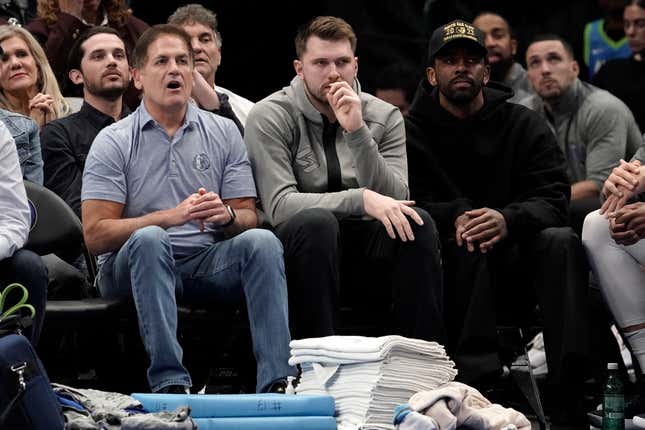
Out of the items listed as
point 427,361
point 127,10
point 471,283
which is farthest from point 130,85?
point 427,361

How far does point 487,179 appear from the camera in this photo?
7.02 metres

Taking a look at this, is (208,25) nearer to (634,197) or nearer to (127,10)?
(127,10)

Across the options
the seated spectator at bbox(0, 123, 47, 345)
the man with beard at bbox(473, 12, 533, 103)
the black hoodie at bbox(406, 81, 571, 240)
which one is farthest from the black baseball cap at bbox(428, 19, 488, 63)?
the seated spectator at bbox(0, 123, 47, 345)

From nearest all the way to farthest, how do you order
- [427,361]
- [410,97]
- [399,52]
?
[427,361], [410,97], [399,52]

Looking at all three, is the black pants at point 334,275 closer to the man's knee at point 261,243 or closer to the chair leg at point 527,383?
the man's knee at point 261,243

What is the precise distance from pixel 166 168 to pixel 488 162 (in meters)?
1.50

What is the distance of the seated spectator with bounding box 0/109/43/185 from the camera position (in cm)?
689

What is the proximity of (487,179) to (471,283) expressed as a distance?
0.67 metres

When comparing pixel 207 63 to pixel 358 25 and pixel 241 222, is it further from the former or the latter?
pixel 358 25

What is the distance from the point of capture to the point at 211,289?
632 centimetres

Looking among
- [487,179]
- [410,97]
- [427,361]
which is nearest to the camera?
[427,361]

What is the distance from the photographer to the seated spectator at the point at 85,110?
723cm

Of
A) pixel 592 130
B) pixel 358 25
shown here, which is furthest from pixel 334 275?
pixel 358 25

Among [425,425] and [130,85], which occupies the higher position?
[130,85]
